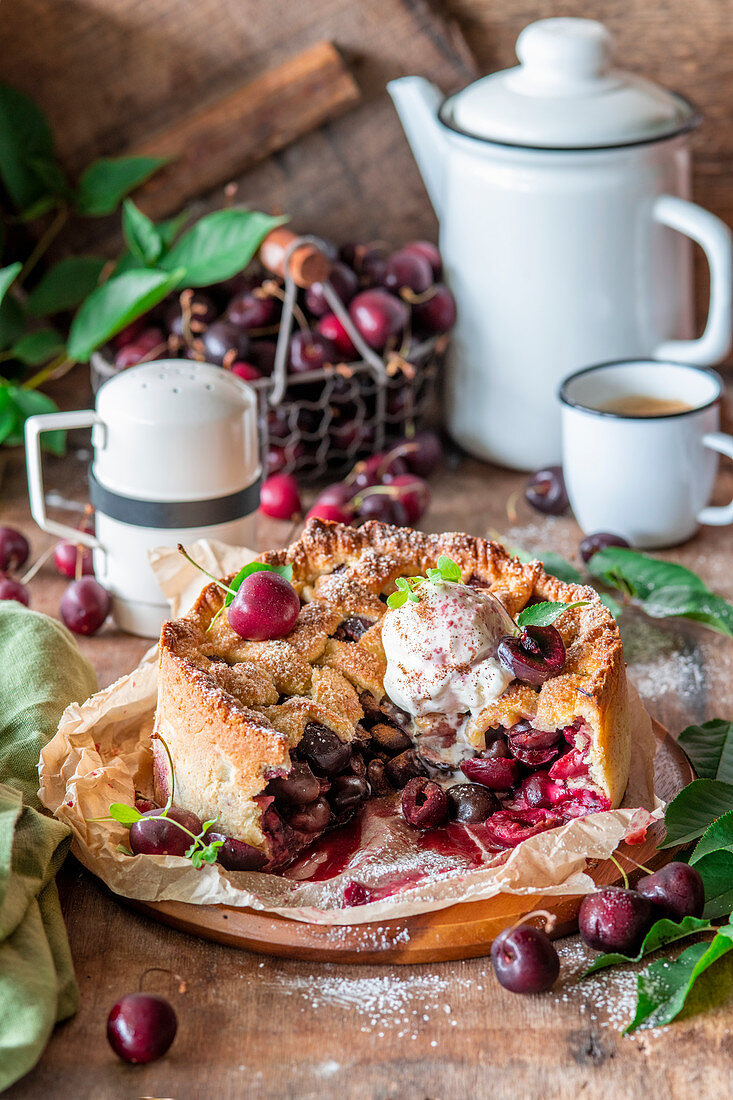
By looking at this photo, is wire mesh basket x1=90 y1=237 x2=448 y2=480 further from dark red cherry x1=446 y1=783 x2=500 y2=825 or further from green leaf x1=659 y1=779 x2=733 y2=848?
green leaf x1=659 y1=779 x2=733 y2=848

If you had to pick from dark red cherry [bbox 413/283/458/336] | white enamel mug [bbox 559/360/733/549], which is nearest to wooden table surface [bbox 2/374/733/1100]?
white enamel mug [bbox 559/360/733/549]

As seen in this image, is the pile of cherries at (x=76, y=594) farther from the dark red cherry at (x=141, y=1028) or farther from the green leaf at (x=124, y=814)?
the dark red cherry at (x=141, y=1028)

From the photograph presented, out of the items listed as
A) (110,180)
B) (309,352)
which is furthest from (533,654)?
(110,180)

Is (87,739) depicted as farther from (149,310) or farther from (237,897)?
(149,310)

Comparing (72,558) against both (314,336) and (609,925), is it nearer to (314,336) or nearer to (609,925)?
(314,336)

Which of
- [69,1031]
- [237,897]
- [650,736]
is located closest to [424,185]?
[650,736]
